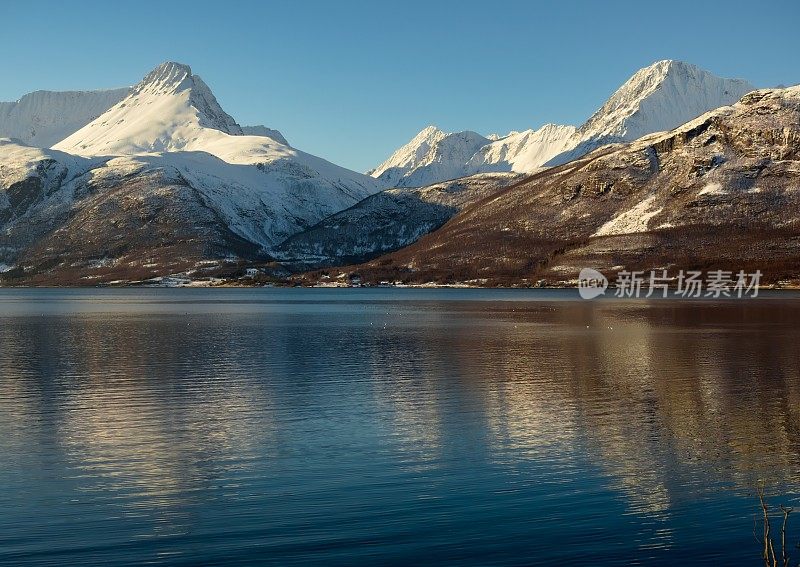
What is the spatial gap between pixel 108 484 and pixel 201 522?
6.72 metres

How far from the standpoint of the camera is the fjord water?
2823 centimetres

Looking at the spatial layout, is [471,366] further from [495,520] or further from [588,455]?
[495,520]

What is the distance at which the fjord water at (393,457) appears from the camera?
2823cm

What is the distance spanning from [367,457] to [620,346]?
64.0m

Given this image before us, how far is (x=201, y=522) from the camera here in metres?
30.1

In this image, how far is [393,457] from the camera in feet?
131

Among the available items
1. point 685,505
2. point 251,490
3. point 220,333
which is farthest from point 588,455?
point 220,333

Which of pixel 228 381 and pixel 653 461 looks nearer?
pixel 653 461

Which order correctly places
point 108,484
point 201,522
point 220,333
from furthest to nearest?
point 220,333 < point 108,484 < point 201,522

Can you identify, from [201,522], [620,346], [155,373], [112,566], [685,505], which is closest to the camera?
[112,566]

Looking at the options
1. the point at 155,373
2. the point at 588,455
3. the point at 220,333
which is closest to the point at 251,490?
the point at 588,455

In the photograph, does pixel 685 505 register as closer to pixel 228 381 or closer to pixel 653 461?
pixel 653 461

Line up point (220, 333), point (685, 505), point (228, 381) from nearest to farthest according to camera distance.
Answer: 1. point (685, 505)
2. point (228, 381)
3. point (220, 333)

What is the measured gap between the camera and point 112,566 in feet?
84.9
